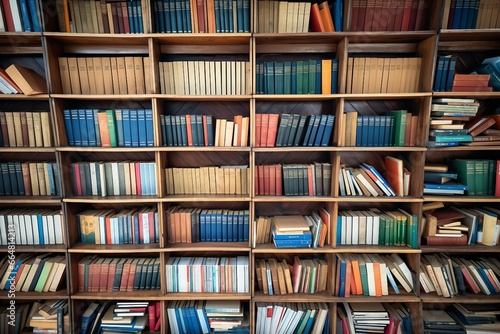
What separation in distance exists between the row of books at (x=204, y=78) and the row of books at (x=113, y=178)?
62 centimetres

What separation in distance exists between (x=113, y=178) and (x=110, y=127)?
15.5 inches

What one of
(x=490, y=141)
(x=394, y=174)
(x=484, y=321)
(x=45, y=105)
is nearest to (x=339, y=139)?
(x=394, y=174)

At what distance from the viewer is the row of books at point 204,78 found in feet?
6.84

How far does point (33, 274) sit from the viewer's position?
7.16 feet

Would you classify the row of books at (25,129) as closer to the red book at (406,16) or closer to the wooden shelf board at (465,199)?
the red book at (406,16)

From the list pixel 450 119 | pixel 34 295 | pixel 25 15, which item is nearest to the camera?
pixel 25 15

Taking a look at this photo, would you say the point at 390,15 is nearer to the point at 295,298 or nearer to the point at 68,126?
the point at 295,298

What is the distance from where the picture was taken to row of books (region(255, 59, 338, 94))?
206 cm

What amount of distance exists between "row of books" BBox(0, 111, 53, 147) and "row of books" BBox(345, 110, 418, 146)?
7.35ft

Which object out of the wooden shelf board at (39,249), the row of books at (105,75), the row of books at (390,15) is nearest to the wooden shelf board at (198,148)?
the row of books at (105,75)

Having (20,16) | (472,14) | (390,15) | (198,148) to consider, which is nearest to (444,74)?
(472,14)

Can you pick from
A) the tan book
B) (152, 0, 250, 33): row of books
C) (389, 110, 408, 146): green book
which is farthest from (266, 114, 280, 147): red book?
the tan book

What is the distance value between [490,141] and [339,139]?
1.10 m

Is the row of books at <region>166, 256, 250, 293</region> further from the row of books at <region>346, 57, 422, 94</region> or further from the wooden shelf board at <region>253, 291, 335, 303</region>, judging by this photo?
the row of books at <region>346, 57, 422, 94</region>
